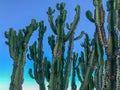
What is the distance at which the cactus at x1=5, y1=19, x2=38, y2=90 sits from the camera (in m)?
12.6

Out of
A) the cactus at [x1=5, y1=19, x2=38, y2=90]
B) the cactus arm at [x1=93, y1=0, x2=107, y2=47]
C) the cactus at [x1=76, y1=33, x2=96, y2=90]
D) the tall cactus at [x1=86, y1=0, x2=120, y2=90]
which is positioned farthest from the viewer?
the cactus at [x1=5, y1=19, x2=38, y2=90]

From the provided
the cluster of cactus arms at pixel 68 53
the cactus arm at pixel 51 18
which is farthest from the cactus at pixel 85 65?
the cactus arm at pixel 51 18

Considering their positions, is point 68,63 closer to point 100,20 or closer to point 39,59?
point 39,59

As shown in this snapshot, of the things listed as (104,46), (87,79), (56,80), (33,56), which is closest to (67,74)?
(56,80)

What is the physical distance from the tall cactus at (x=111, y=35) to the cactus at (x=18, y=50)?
4205 millimetres

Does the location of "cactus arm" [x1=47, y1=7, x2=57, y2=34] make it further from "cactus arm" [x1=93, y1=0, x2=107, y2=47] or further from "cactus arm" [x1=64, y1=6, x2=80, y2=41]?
"cactus arm" [x1=93, y1=0, x2=107, y2=47]

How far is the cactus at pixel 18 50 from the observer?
12625 mm

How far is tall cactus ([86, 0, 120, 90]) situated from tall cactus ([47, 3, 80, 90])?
2768 mm

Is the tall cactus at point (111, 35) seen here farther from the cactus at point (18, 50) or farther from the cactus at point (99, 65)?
the cactus at point (18, 50)

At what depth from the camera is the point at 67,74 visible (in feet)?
39.6

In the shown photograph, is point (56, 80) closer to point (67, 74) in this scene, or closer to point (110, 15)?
point (67, 74)

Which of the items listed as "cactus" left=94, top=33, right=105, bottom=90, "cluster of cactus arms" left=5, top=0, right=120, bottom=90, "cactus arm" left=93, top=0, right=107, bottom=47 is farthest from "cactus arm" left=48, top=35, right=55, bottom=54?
"cactus arm" left=93, top=0, right=107, bottom=47

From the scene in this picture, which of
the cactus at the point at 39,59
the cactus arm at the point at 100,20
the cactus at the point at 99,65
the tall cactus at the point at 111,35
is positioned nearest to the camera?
the tall cactus at the point at 111,35

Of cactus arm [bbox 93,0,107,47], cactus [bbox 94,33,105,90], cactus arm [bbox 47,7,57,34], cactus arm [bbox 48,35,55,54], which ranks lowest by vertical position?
cactus [bbox 94,33,105,90]
